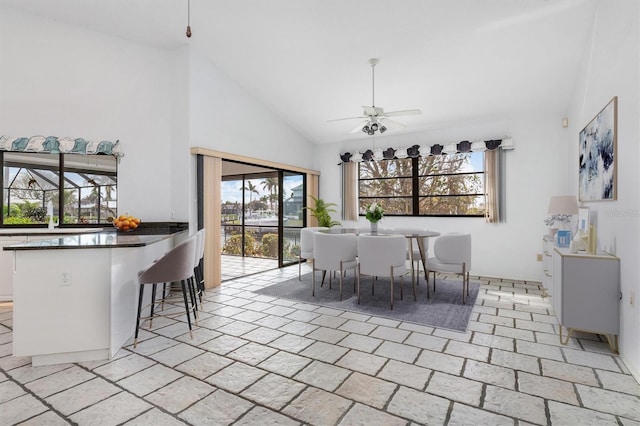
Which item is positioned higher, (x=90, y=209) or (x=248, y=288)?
(x=90, y=209)

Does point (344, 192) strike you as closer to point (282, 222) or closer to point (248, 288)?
point (282, 222)

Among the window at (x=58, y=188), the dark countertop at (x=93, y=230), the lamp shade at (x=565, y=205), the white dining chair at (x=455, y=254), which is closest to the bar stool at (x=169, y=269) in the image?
the dark countertop at (x=93, y=230)

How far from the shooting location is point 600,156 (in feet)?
10.2

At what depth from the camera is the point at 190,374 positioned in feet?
7.70

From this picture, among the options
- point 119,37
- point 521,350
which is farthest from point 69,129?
point 521,350

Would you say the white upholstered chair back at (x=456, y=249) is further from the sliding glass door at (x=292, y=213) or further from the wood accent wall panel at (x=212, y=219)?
the sliding glass door at (x=292, y=213)

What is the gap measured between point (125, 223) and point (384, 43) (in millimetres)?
3818

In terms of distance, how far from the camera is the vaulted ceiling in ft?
11.1

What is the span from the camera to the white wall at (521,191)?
5.05 meters

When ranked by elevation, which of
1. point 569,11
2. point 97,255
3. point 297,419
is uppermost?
point 569,11

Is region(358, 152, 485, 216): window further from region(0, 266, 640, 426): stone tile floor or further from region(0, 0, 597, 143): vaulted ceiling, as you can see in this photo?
region(0, 266, 640, 426): stone tile floor

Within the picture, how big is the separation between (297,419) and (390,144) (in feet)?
17.8


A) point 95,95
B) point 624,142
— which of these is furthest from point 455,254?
point 95,95

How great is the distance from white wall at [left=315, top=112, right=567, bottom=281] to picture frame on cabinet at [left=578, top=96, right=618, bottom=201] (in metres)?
1.22
